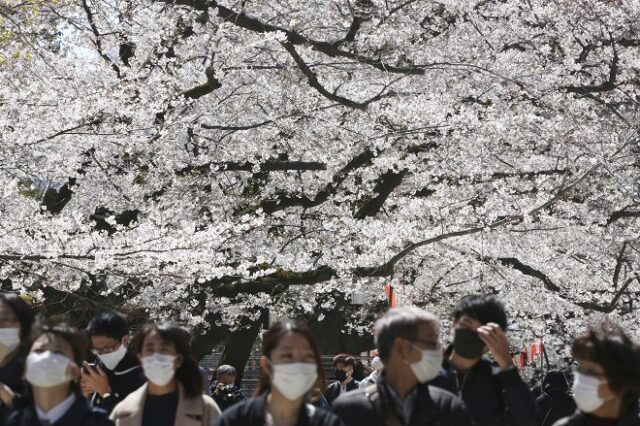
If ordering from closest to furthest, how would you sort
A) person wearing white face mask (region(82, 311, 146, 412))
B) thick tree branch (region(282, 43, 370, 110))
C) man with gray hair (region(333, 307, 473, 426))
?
man with gray hair (region(333, 307, 473, 426)), person wearing white face mask (region(82, 311, 146, 412)), thick tree branch (region(282, 43, 370, 110))

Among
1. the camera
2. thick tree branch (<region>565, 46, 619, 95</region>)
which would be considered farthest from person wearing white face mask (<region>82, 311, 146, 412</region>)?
thick tree branch (<region>565, 46, 619, 95</region>)

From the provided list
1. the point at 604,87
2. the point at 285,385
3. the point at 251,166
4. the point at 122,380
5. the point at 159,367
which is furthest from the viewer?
the point at 251,166

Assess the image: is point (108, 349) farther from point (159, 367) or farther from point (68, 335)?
point (68, 335)

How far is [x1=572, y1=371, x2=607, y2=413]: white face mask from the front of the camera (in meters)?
3.90

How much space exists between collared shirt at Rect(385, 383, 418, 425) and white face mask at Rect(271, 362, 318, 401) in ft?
1.00

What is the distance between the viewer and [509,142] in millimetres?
15117

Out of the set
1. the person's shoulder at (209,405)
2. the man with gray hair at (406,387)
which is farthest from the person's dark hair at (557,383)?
the man with gray hair at (406,387)

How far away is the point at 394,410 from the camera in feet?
12.4

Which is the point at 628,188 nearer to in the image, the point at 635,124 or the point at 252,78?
the point at 635,124

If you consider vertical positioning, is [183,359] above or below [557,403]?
below

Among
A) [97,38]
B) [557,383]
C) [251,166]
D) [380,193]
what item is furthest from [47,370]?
[380,193]

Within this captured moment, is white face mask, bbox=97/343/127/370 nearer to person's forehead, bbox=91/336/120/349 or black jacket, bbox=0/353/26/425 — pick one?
person's forehead, bbox=91/336/120/349

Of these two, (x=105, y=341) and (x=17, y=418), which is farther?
(x=105, y=341)

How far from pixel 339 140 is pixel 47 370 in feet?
35.7
